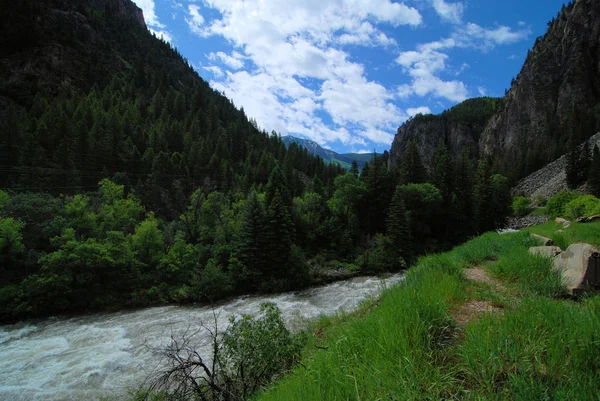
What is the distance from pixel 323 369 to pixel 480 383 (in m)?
1.61

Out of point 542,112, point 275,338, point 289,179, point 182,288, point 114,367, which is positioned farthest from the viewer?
point 542,112

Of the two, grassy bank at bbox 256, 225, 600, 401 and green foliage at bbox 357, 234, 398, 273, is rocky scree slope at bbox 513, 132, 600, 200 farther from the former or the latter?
grassy bank at bbox 256, 225, 600, 401

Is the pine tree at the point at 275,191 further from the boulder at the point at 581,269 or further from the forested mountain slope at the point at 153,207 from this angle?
the boulder at the point at 581,269

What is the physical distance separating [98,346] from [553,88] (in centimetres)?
17999

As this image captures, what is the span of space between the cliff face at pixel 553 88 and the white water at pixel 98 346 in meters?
118

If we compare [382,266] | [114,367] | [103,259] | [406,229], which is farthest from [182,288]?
[406,229]

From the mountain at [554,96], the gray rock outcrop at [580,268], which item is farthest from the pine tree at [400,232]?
the mountain at [554,96]

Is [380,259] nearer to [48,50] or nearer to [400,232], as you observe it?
[400,232]

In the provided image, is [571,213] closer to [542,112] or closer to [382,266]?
[382,266]

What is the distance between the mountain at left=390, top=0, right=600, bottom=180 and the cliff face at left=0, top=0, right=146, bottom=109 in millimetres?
159300

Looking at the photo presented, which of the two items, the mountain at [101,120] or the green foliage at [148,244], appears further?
the mountain at [101,120]

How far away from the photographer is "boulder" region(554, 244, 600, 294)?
5465mm

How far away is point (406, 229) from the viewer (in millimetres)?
46344

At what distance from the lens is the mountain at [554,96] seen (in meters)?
103
